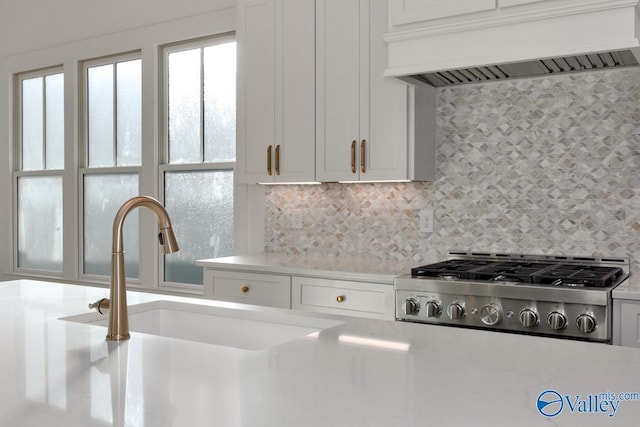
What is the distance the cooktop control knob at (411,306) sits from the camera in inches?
104

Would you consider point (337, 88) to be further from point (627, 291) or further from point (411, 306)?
point (627, 291)

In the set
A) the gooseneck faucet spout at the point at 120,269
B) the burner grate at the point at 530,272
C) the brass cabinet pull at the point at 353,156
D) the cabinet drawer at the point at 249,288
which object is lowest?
the cabinet drawer at the point at 249,288

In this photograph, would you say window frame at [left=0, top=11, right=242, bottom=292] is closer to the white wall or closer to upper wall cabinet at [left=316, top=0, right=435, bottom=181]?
the white wall

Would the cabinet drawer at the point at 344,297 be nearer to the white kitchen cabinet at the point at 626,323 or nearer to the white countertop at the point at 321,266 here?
the white countertop at the point at 321,266

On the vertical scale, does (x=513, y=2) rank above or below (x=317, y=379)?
above

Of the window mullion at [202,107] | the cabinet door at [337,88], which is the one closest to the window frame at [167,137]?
the window mullion at [202,107]

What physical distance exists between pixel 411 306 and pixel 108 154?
309 cm

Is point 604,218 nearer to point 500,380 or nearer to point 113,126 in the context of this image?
point 500,380

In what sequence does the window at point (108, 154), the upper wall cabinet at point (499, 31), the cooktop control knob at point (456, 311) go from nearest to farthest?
1. the upper wall cabinet at point (499, 31)
2. the cooktop control knob at point (456, 311)
3. the window at point (108, 154)

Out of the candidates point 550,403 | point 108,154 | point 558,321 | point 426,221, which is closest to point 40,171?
point 108,154

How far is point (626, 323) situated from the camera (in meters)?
2.27

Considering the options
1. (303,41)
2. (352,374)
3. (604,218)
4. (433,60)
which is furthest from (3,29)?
(352,374)

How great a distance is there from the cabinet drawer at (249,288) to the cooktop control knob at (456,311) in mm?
925

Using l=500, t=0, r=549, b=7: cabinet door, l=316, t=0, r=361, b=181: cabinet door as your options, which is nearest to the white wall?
l=316, t=0, r=361, b=181: cabinet door
